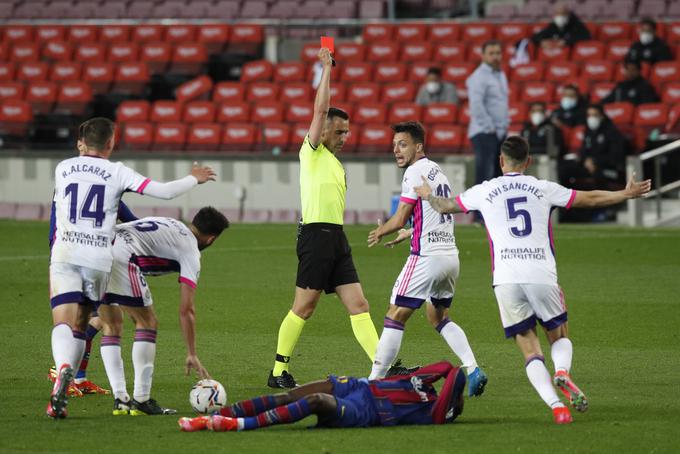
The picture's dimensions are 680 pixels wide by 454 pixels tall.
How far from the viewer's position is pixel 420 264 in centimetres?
937

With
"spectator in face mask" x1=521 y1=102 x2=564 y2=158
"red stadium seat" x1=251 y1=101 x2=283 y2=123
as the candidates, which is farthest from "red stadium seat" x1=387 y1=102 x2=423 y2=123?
"spectator in face mask" x1=521 y1=102 x2=564 y2=158

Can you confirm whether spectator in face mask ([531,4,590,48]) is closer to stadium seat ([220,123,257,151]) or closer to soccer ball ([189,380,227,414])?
stadium seat ([220,123,257,151])

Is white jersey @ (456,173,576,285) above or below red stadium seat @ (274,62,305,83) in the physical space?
below

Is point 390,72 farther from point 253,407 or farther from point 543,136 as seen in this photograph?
point 253,407

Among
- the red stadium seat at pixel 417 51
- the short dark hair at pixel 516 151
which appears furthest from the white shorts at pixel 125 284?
the red stadium seat at pixel 417 51

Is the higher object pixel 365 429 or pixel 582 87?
pixel 582 87

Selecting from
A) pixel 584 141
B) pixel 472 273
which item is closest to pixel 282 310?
pixel 472 273

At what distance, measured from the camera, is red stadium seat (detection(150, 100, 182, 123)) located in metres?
26.1

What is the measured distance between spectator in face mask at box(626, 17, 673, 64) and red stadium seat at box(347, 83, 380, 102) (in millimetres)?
4675

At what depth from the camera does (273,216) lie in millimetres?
23188

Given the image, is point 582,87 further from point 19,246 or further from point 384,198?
point 19,246

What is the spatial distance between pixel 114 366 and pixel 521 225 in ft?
8.81

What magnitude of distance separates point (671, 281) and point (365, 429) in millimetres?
8230

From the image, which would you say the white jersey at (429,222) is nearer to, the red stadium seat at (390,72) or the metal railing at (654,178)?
the metal railing at (654,178)
